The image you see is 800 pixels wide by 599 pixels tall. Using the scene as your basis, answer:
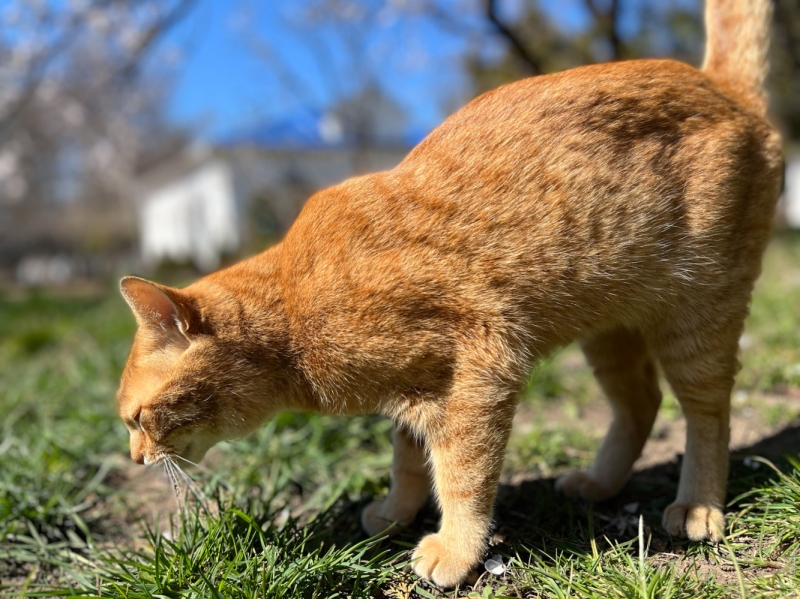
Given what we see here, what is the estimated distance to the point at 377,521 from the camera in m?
2.28

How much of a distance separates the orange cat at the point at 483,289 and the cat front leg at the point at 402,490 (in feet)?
0.42

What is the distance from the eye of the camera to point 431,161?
202 cm

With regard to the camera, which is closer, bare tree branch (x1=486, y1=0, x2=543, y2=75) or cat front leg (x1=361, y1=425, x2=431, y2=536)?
cat front leg (x1=361, y1=425, x2=431, y2=536)

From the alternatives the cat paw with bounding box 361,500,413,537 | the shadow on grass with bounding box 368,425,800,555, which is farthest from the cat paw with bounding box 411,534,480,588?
the cat paw with bounding box 361,500,413,537

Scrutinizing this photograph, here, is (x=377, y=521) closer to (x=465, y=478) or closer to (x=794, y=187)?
(x=465, y=478)

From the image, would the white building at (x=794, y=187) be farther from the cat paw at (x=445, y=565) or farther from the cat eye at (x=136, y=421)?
the cat eye at (x=136, y=421)

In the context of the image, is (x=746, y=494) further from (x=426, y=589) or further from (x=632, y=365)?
(x=426, y=589)

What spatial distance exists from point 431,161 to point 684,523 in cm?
143

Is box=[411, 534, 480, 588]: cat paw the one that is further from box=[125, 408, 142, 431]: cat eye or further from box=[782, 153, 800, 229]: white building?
box=[782, 153, 800, 229]: white building

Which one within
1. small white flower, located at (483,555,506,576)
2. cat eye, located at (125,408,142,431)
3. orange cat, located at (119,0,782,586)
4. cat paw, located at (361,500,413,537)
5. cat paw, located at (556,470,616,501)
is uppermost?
orange cat, located at (119,0,782,586)

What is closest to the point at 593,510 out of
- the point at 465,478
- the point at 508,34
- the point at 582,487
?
the point at 582,487

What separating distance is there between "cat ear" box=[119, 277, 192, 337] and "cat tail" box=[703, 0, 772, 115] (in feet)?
6.71

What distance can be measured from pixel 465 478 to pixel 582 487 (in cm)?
72

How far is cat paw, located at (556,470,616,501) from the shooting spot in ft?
7.82
